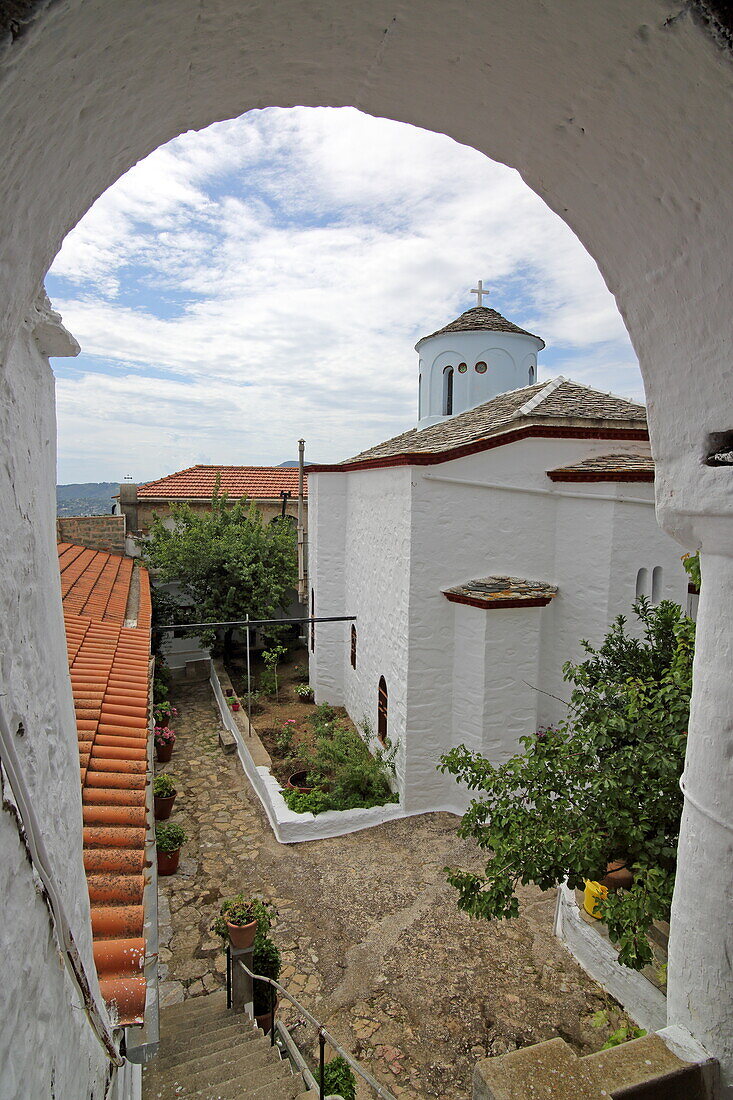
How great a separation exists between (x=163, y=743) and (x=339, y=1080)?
6.59 m

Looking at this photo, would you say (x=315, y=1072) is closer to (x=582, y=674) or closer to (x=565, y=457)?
(x=582, y=674)

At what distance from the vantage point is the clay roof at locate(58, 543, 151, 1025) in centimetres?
216

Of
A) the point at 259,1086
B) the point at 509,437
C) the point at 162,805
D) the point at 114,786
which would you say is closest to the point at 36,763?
the point at 114,786

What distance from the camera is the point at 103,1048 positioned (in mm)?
1802

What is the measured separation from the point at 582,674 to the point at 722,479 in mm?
3291

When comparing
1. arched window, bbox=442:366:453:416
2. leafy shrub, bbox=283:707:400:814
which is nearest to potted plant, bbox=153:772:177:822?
leafy shrub, bbox=283:707:400:814

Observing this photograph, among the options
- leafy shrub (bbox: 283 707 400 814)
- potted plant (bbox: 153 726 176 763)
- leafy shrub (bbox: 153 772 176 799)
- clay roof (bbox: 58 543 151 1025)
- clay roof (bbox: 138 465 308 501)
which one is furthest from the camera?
clay roof (bbox: 138 465 308 501)

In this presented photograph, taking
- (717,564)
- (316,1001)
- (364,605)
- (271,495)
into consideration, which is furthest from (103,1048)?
(271,495)

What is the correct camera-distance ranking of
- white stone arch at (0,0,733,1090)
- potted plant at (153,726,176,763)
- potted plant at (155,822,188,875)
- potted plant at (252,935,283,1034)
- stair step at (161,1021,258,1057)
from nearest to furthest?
white stone arch at (0,0,733,1090) < stair step at (161,1021,258,1057) < potted plant at (252,935,283,1034) < potted plant at (155,822,188,875) < potted plant at (153,726,176,763)

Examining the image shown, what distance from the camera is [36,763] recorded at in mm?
1437

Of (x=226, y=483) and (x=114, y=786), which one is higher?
(x=226, y=483)

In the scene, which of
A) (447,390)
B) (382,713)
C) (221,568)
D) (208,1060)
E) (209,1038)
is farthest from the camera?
(447,390)

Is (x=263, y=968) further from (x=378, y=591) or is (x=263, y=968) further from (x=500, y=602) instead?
(x=378, y=591)

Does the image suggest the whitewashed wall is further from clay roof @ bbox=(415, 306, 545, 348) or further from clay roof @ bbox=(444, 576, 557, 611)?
clay roof @ bbox=(415, 306, 545, 348)
